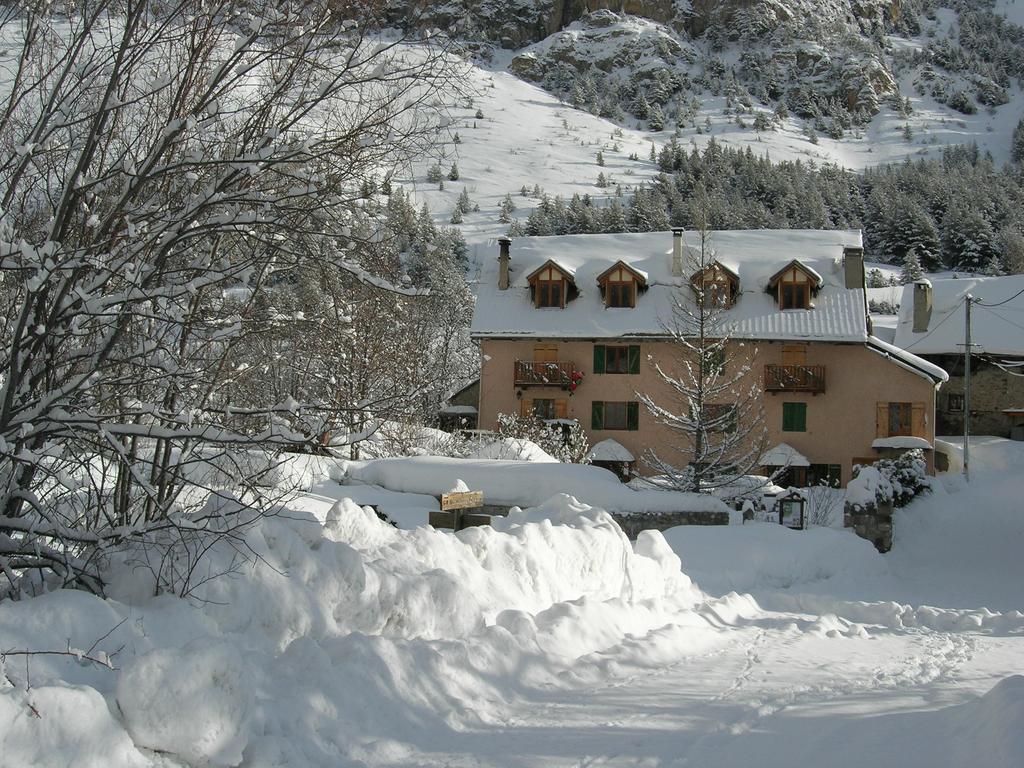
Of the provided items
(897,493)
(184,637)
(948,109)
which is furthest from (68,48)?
(948,109)

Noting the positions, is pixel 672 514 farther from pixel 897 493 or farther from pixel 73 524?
pixel 73 524

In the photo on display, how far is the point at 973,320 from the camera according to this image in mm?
44594

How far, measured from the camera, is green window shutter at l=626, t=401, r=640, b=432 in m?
35.8

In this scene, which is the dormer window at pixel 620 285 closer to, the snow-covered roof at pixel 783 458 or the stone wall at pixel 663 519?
the snow-covered roof at pixel 783 458

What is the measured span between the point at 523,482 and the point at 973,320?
3407 centimetres

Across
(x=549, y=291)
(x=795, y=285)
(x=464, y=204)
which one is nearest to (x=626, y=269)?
(x=549, y=291)

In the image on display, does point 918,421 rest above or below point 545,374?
below

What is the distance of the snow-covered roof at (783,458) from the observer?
111 ft

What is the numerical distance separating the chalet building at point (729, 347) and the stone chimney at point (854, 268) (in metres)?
0.04

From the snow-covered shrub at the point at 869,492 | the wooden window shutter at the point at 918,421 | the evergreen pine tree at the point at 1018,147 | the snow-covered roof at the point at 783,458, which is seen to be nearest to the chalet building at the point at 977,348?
the wooden window shutter at the point at 918,421

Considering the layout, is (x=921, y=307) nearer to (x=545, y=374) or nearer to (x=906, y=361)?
(x=906, y=361)

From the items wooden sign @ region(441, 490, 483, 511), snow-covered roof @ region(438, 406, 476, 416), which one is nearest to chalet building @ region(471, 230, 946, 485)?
snow-covered roof @ region(438, 406, 476, 416)

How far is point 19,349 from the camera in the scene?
15.9 feet

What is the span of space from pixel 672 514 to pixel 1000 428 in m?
30.8
